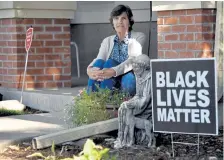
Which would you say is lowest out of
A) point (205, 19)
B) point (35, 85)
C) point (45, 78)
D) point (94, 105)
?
point (94, 105)

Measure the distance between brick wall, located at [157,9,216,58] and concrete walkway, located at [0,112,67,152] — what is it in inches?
Result: 65.6

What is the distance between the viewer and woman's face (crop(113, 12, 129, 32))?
288 inches

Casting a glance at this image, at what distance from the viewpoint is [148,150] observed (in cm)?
600

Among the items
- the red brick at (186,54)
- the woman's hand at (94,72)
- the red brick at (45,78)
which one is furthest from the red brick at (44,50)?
the red brick at (186,54)

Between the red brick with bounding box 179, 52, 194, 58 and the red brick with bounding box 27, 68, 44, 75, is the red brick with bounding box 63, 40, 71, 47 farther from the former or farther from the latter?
the red brick with bounding box 179, 52, 194, 58

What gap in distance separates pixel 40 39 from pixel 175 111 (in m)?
4.75

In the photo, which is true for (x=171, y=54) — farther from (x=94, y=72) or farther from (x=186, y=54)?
(x=94, y=72)

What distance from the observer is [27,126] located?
7727mm

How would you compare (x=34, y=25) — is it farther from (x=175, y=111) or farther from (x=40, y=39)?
(x=175, y=111)

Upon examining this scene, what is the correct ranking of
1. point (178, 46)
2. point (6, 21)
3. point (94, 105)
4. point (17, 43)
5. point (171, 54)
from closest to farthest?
point (94, 105)
point (178, 46)
point (171, 54)
point (17, 43)
point (6, 21)

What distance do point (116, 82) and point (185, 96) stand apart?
6.23 ft

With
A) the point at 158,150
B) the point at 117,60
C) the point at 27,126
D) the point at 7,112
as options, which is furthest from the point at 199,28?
the point at 7,112

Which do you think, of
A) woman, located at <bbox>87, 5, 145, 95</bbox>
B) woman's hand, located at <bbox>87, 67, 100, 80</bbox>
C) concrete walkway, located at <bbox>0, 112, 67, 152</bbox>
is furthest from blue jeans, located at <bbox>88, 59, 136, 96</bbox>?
concrete walkway, located at <bbox>0, 112, 67, 152</bbox>

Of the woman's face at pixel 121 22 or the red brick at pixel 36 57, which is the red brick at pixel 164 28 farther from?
the red brick at pixel 36 57
